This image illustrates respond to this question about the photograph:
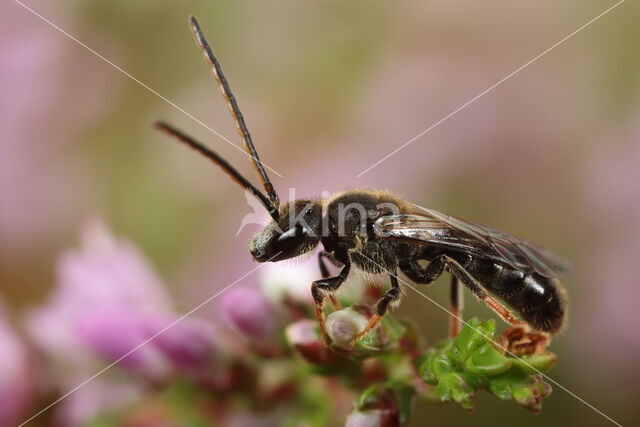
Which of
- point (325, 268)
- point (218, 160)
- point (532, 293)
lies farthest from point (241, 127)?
point (532, 293)

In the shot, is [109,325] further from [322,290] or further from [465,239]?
[465,239]

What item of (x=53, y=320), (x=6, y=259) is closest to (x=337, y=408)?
(x=53, y=320)

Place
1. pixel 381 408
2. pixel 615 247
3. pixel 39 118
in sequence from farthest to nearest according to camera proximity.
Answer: pixel 39 118
pixel 615 247
pixel 381 408

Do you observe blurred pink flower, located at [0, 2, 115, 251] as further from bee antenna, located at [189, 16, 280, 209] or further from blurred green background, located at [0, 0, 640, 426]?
bee antenna, located at [189, 16, 280, 209]

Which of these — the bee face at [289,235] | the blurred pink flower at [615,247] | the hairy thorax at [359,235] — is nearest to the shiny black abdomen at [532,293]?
the hairy thorax at [359,235]

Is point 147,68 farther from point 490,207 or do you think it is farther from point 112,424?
point 112,424
